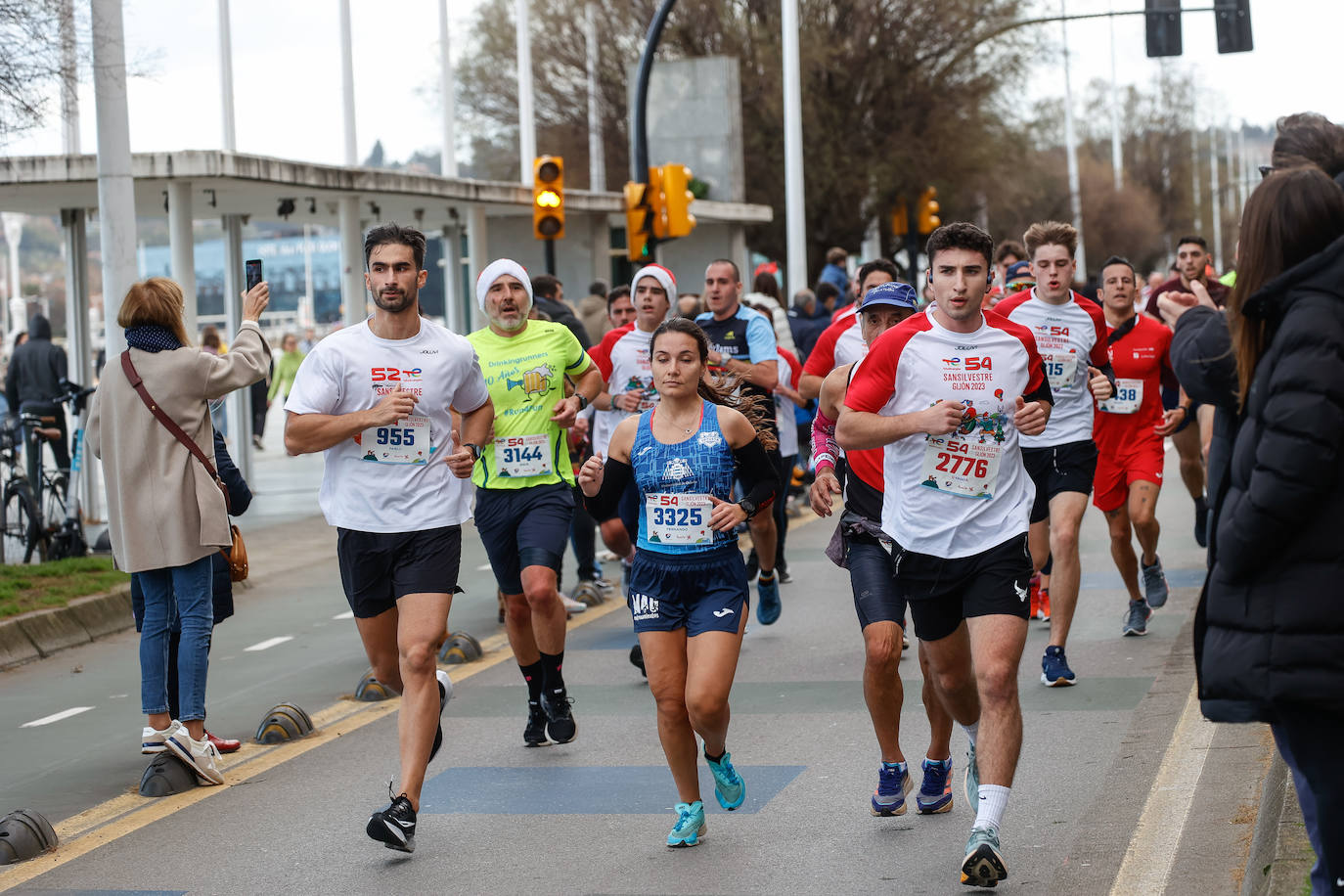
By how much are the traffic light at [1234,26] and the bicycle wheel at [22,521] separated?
16192mm

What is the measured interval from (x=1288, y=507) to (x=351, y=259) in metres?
15.3

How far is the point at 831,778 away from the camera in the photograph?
22.1 ft

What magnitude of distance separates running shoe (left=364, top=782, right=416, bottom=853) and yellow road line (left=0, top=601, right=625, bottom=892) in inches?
46.2

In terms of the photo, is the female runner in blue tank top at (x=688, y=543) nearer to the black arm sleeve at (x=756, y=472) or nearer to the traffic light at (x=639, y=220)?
the black arm sleeve at (x=756, y=472)

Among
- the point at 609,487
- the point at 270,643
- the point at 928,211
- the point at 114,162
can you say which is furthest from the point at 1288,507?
the point at 928,211

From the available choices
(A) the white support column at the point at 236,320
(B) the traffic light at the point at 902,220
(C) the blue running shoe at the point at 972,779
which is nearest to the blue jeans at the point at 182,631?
(C) the blue running shoe at the point at 972,779

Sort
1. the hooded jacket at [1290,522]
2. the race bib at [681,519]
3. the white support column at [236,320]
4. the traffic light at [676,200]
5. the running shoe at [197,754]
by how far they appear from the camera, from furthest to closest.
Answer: the white support column at [236,320] → the traffic light at [676,200] → the running shoe at [197,754] → the race bib at [681,519] → the hooded jacket at [1290,522]

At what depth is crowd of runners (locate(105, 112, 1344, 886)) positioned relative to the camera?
5566 millimetres

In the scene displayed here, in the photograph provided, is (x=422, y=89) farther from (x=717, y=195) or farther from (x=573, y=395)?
(x=573, y=395)

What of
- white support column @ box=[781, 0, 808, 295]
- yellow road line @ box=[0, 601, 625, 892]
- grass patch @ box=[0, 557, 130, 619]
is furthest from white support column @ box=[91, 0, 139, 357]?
white support column @ box=[781, 0, 808, 295]

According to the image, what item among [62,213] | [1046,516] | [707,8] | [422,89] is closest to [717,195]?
[707,8]

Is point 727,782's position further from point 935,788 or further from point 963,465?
point 963,465

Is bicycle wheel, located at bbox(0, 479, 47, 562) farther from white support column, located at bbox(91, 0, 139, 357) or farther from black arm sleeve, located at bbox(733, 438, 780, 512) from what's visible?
black arm sleeve, located at bbox(733, 438, 780, 512)

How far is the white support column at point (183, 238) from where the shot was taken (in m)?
15.5
